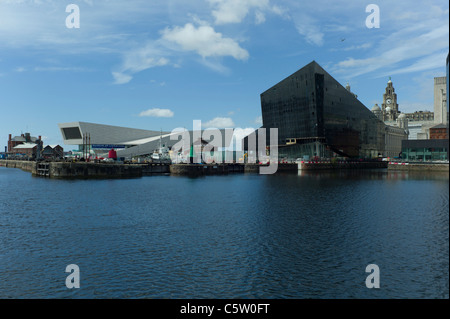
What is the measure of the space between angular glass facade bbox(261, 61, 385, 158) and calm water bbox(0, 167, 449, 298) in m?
122

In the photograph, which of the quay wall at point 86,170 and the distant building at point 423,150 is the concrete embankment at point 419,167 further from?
the quay wall at point 86,170

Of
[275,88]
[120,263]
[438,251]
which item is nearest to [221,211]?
[120,263]

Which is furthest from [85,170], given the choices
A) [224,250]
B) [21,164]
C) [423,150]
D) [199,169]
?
[423,150]

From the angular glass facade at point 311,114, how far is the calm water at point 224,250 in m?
122

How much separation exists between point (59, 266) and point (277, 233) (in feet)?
60.0

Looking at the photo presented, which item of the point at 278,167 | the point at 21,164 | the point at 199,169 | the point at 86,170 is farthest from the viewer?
the point at 21,164

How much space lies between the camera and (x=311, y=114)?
167250 millimetres

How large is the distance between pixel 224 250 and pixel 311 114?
486 ft

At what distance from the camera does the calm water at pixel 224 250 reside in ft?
67.4

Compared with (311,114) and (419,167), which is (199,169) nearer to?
(311,114)

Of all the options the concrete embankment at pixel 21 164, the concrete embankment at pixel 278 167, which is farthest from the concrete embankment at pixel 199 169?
the concrete embankment at pixel 21 164

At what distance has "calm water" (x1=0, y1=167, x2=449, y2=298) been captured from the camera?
2055 cm

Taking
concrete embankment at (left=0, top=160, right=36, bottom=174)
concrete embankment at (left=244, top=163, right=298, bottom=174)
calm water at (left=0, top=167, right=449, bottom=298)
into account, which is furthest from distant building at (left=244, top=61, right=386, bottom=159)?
calm water at (left=0, top=167, right=449, bottom=298)

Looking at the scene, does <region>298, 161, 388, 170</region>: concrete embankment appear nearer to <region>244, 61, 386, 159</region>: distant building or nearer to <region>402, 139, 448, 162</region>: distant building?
<region>244, 61, 386, 159</region>: distant building
